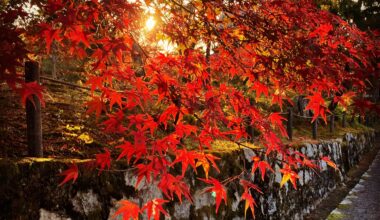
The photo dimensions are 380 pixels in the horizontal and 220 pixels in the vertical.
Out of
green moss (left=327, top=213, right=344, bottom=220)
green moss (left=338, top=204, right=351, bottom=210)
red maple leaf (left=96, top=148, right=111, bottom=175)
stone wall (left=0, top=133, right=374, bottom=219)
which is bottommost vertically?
green moss (left=327, top=213, right=344, bottom=220)

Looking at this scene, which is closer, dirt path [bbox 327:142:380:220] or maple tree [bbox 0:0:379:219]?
maple tree [bbox 0:0:379:219]

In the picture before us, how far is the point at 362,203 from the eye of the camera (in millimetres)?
8969

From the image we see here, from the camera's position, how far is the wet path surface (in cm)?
804

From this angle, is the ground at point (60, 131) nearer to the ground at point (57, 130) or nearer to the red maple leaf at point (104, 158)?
the ground at point (57, 130)

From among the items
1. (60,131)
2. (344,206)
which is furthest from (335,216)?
(60,131)

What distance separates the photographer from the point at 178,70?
3539 mm

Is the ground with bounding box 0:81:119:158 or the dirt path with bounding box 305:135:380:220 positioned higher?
the ground with bounding box 0:81:119:158

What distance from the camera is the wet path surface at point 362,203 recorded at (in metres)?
8.04

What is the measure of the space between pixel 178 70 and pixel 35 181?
165 centimetres

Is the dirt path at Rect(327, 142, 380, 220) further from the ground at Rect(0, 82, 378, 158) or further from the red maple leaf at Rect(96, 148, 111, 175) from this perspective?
the red maple leaf at Rect(96, 148, 111, 175)

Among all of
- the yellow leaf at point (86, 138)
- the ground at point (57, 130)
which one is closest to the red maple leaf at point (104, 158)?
the ground at point (57, 130)

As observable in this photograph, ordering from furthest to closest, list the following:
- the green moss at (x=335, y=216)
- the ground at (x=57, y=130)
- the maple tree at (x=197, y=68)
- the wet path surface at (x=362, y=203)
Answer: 1. the wet path surface at (x=362, y=203)
2. the green moss at (x=335, y=216)
3. the ground at (x=57, y=130)
4. the maple tree at (x=197, y=68)

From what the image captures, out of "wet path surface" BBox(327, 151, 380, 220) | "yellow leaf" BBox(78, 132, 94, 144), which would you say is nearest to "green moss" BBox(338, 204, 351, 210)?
"wet path surface" BBox(327, 151, 380, 220)

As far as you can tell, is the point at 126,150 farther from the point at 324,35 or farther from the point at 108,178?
the point at 324,35
